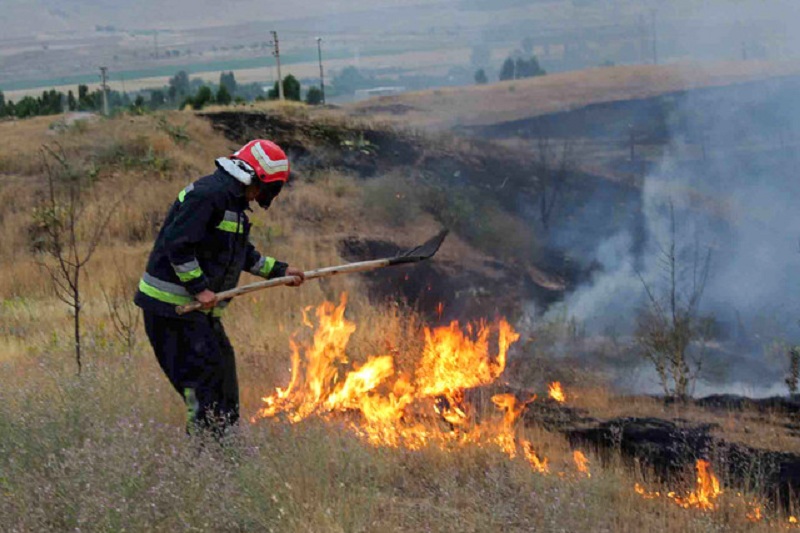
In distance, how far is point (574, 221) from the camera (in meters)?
20.1

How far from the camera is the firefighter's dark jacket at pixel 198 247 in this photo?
5.63 metres

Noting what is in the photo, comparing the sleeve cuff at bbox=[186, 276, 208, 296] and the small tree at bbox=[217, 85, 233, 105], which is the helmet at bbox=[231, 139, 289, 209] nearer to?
the sleeve cuff at bbox=[186, 276, 208, 296]

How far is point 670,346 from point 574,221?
1100 centimetres

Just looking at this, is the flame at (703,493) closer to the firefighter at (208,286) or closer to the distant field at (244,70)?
the firefighter at (208,286)

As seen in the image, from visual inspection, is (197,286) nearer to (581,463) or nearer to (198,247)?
(198,247)

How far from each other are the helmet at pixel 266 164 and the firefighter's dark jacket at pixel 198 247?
0.40 ft

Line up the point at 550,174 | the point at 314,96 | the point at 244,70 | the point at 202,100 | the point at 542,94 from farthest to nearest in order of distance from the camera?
the point at 244,70
the point at 314,96
the point at 542,94
the point at 202,100
the point at 550,174

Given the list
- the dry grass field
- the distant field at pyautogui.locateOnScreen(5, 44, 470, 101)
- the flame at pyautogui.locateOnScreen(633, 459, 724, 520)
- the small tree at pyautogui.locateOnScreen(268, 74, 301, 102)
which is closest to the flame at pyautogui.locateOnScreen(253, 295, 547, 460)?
the dry grass field

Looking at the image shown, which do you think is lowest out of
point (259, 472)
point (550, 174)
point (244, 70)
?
point (259, 472)

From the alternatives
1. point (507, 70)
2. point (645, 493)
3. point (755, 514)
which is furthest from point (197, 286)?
point (507, 70)

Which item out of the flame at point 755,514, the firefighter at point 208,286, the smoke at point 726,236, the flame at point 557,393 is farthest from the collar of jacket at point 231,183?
the smoke at point 726,236

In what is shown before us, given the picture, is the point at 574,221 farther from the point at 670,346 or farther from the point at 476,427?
the point at 476,427

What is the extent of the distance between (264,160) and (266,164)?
27 millimetres

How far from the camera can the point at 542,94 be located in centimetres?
2895
